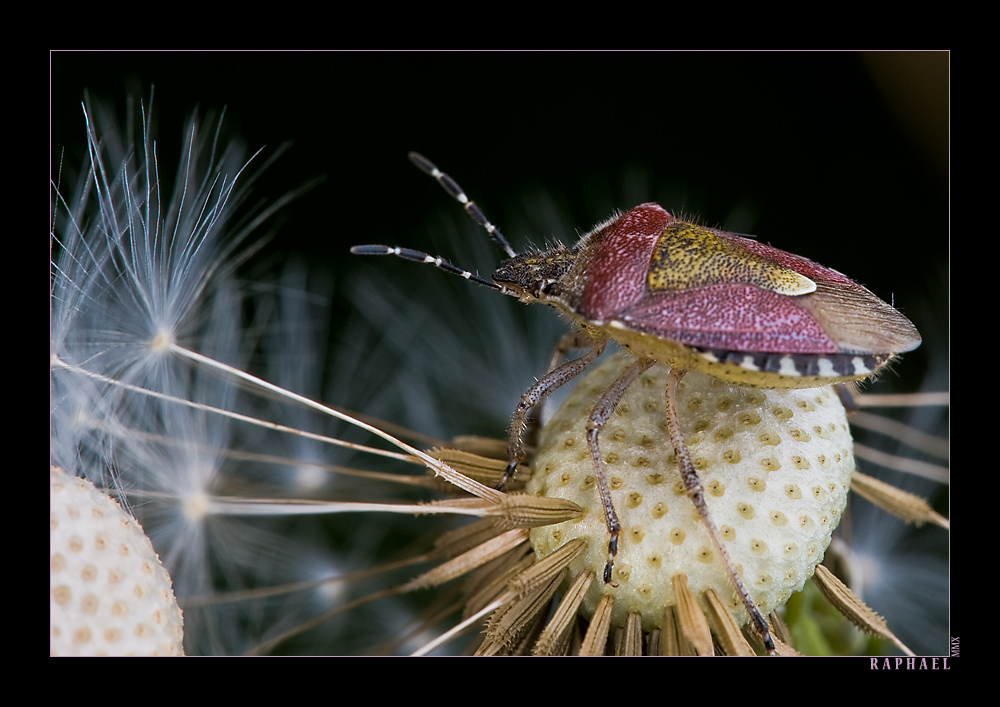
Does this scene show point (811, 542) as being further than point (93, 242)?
No

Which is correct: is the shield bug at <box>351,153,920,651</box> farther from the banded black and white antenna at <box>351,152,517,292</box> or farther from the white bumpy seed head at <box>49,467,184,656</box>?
the white bumpy seed head at <box>49,467,184,656</box>

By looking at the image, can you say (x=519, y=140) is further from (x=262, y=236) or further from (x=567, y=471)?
(x=567, y=471)

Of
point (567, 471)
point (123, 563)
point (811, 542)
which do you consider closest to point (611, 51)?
point (567, 471)

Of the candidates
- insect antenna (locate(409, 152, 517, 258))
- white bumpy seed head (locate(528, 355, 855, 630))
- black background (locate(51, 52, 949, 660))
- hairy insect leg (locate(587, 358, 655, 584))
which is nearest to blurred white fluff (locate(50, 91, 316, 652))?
black background (locate(51, 52, 949, 660))

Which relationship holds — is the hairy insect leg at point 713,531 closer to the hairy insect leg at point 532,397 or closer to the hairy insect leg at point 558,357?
the hairy insect leg at point 532,397

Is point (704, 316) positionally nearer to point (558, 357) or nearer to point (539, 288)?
point (539, 288)

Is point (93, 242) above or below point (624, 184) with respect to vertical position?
→ below

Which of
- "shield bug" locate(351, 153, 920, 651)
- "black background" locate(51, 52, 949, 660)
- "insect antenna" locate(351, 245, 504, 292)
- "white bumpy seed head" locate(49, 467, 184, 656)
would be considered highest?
"black background" locate(51, 52, 949, 660)

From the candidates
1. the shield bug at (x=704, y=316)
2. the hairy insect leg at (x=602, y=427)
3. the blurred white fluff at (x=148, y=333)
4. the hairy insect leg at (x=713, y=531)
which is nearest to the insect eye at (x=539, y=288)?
the shield bug at (x=704, y=316)

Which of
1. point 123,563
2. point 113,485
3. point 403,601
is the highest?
point 113,485
